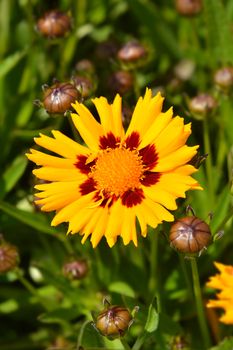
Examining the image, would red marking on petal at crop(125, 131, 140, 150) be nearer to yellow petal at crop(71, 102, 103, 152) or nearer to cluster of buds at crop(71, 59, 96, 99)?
yellow petal at crop(71, 102, 103, 152)

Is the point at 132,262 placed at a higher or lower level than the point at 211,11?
lower

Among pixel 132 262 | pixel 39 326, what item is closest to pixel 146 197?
pixel 132 262

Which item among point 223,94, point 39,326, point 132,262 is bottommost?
point 39,326

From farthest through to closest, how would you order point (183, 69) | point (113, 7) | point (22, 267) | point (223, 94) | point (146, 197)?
point (113, 7)
point (183, 69)
point (22, 267)
point (223, 94)
point (146, 197)

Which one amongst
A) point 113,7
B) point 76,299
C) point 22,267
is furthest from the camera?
point 113,7

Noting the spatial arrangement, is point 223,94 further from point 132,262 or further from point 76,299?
point 76,299

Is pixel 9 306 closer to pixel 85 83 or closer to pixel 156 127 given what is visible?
pixel 85 83
